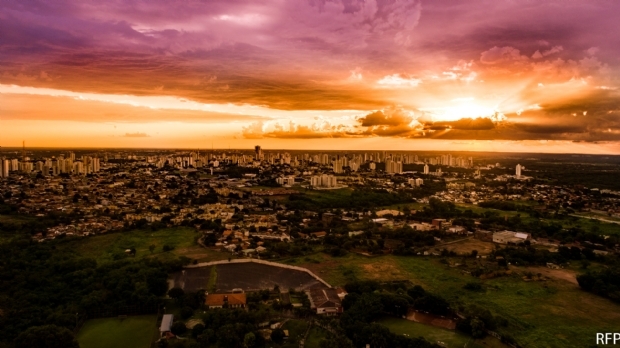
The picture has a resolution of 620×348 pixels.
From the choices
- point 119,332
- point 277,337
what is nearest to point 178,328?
point 119,332

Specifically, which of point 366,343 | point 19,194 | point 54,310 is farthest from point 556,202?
point 19,194

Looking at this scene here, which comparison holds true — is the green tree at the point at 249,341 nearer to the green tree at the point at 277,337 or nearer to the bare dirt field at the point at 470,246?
the green tree at the point at 277,337

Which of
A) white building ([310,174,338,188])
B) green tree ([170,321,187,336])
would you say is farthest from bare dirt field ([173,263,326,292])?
white building ([310,174,338,188])

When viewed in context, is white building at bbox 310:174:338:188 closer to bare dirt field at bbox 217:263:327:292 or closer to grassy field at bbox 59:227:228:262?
grassy field at bbox 59:227:228:262

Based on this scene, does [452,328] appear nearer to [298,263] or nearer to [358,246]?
[298,263]

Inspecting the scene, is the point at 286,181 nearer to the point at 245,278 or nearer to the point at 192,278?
the point at 245,278
